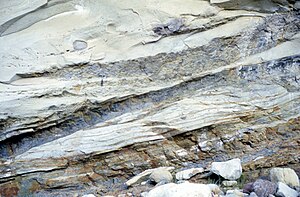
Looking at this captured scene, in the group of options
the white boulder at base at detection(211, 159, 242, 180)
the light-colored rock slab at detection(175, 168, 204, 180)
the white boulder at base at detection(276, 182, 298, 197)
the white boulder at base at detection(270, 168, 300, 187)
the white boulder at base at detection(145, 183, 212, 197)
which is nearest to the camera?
the white boulder at base at detection(145, 183, 212, 197)

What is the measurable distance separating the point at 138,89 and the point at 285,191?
1733mm

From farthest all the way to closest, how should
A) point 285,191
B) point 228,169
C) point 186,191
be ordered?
point 228,169 < point 285,191 < point 186,191

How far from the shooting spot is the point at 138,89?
16.5 ft

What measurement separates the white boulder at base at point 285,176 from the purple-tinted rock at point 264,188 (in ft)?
0.75

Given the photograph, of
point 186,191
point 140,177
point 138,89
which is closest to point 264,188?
point 186,191

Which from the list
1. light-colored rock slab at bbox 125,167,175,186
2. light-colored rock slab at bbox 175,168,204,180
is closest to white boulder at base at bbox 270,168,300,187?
light-colored rock slab at bbox 175,168,204,180

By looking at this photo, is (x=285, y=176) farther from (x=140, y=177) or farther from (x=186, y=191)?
(x=140, y=177)

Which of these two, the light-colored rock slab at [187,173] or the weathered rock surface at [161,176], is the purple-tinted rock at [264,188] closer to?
the light-colored rock slab at [187,173]

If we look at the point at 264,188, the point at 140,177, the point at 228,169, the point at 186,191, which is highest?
the point at 186,191

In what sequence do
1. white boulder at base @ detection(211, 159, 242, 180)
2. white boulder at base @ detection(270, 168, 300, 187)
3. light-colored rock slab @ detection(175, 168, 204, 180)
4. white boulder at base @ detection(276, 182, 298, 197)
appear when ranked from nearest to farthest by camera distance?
white boulder at base @ detection(276, 182, 298, 197) → white boulder at base @ detection(270, 168, 300, 187) → white boulder at base @ detection(211, 159, 242, 180) → light-colored rock slab @ detection(175, 168, 204, 180)

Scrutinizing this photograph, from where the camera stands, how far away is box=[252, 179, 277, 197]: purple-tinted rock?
4207mm

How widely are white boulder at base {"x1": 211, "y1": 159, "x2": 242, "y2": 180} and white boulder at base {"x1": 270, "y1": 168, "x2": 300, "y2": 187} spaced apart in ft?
1.02

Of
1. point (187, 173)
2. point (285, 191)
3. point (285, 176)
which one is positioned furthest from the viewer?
point (187, 173)

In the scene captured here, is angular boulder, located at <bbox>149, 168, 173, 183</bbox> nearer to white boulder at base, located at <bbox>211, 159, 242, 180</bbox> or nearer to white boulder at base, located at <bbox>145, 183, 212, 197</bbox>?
white boulder at base, located at <bbox>211, 159, 242, 180</bbox>
